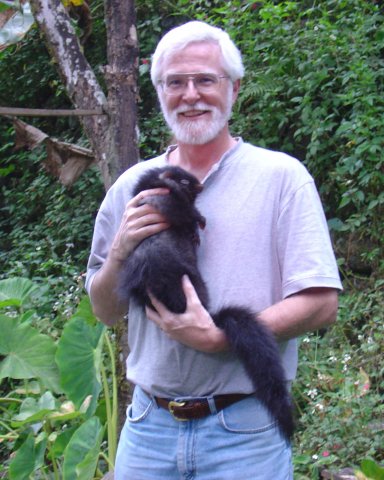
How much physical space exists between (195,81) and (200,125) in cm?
13

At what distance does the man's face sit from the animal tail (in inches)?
21.3

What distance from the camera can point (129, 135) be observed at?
3873 mm

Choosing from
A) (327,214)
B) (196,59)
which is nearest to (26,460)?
(196,59)

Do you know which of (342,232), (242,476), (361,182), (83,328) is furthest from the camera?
(342,232)

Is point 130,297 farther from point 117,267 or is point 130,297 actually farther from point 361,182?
point 361,182

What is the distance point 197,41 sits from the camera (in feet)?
7.28

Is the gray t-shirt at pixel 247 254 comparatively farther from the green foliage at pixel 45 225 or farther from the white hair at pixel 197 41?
the green foliage at pixel 45 225

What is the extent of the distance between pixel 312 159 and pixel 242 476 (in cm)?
370

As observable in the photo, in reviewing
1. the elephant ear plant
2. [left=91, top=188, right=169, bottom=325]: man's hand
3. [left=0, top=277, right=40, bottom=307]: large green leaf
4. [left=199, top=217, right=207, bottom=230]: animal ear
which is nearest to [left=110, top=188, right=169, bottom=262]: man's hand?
[left=91, top=188, right=169, bottom=325]: man's hand

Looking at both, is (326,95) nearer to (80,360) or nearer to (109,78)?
(109,78)

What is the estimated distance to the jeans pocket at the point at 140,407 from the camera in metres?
2.24

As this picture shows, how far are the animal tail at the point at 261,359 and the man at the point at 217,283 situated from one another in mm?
35

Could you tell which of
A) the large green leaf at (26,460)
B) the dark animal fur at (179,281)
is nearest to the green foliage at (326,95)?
the large green leaf at (26,460)

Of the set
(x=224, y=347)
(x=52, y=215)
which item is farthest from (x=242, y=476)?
(x=52, y=215)
